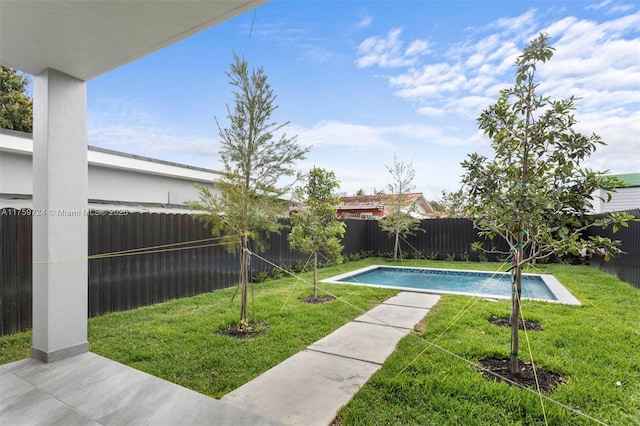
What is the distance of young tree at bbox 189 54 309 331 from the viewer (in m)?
4.40

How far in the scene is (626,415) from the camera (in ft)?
7.89

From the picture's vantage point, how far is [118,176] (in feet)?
31.8

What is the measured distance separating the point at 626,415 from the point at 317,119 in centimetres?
1143

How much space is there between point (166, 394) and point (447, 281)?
27.2 feet

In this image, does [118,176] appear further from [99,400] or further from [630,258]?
[630,258]

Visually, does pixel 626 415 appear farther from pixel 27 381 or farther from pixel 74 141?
pixel 74 141

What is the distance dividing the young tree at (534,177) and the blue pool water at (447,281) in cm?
457

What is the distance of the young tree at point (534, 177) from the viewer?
274 cm

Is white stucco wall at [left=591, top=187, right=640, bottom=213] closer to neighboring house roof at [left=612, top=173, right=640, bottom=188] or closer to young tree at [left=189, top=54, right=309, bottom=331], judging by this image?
neighboring house roof at [left=612, top=173, right=640, bottom=188]

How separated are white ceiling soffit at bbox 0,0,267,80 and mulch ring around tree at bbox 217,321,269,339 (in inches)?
126

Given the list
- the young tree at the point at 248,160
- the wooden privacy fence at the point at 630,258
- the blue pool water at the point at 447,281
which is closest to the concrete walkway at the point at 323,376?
the young tree at the point at 248,160

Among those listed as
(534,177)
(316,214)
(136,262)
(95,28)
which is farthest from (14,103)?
(534,177)

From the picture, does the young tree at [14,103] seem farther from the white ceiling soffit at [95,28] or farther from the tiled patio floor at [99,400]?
the tiled patio floor at [99,400]

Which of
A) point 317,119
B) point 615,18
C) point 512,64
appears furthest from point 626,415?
point 317,119
